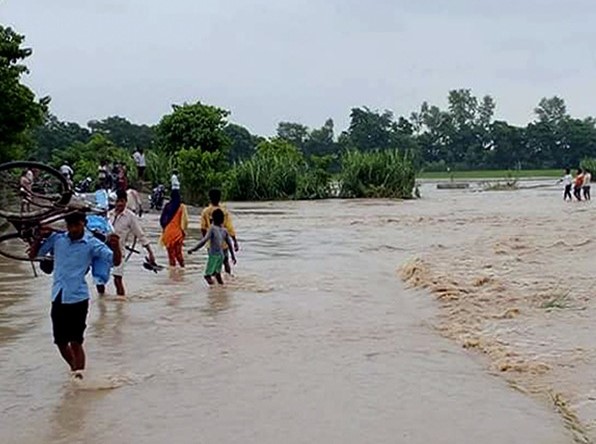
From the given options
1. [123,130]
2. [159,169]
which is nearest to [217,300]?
[159,169]

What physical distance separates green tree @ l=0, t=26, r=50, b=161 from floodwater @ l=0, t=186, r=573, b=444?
874 centimetres

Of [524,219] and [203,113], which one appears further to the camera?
[203,113]

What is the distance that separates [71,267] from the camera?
7461mm

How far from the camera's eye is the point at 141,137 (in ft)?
246

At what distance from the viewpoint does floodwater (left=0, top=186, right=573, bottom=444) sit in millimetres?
6535

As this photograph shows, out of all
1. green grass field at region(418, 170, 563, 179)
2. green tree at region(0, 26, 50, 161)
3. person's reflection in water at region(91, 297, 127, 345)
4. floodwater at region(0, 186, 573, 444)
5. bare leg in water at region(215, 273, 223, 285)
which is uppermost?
green tree at region(0, 26, 50, 161)

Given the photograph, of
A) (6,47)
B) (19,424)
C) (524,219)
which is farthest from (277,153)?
(19,424)

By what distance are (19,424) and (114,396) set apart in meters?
0.92

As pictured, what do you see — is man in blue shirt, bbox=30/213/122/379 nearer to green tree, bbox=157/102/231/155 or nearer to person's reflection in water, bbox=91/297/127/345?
person's reflection in water, bbox=91/297/127/345

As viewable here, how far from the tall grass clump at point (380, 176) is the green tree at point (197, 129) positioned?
822cm

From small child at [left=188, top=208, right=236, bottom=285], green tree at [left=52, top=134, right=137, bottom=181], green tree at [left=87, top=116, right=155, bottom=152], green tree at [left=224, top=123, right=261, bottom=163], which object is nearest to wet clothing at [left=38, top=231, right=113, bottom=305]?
small child at [left=188, top=208, right=236, bottom=285]

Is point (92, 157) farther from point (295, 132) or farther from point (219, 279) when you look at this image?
point (295, 132)

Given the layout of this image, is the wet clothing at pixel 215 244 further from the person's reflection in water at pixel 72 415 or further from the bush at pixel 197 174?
the bush at pixel 197 174

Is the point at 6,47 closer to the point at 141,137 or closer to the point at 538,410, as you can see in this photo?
the point at 538,410
